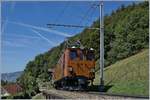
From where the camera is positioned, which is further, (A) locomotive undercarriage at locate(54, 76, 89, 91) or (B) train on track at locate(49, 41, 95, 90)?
(A) locomotive undercarriage at locate(54, 76, 89, 91)

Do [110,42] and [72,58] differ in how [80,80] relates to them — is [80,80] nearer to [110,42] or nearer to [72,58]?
[72,58]

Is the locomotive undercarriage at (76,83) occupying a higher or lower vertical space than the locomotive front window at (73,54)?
lower

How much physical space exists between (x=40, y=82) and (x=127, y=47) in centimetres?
1164

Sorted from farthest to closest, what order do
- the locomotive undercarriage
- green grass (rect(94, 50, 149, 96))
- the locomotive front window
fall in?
the locomotive undercarriage
the locomotive front window
green grass (rect(94, 50, 149, 96))

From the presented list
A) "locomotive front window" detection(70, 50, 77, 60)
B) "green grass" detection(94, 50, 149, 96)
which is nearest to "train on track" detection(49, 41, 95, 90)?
"locomotive front window" detection(70, 50, 77, 60)

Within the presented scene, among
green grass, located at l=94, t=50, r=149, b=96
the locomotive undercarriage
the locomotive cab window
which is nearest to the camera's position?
green grass, located at l=94, t=50, r=149, b=96

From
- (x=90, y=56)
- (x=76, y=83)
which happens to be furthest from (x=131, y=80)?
(x=90, y=56)

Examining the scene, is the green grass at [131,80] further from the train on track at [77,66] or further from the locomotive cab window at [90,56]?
the locomotive cab window at [90,56]

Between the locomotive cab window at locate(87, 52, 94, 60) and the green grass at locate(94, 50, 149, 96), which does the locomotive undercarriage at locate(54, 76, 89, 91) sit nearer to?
the locomotive cab window at locate(87, 52, 94, 60)

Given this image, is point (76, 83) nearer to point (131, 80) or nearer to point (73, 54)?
point (73, 54)

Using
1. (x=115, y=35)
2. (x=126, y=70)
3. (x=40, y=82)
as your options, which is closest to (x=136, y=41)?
(x=115, y=35)

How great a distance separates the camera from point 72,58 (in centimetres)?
2367

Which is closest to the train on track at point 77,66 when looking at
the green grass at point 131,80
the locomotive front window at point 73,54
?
the locomotive front window at point 73,54

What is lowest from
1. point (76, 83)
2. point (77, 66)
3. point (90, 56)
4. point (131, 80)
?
point (76, 83)
